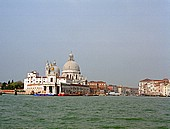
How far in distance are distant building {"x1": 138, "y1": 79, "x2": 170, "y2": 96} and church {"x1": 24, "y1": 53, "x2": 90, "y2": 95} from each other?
1944cm

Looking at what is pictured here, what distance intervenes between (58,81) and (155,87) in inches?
1410

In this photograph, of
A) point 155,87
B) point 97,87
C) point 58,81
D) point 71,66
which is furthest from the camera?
point 155,87

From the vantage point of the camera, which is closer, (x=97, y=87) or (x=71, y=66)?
(x=71, y=66)

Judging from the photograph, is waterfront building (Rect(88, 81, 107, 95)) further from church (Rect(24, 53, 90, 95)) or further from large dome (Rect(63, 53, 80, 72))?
large dome (Rect(63, 53, 80, 72))

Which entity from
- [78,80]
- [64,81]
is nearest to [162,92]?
[78,80]

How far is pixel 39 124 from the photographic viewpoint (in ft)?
32.6

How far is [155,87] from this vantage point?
92812mm

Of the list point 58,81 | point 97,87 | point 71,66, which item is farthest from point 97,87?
point 58,81

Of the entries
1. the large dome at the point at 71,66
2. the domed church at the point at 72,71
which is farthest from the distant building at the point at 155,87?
the large dome at the point at 71,66

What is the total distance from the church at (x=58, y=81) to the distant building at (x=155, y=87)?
1944cm

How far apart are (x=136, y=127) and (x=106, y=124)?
1.03 metres

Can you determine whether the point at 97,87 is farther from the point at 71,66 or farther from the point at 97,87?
the point at 71,66

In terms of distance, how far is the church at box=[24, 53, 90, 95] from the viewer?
63938 mm

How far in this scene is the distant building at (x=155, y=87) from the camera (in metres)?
83.6
